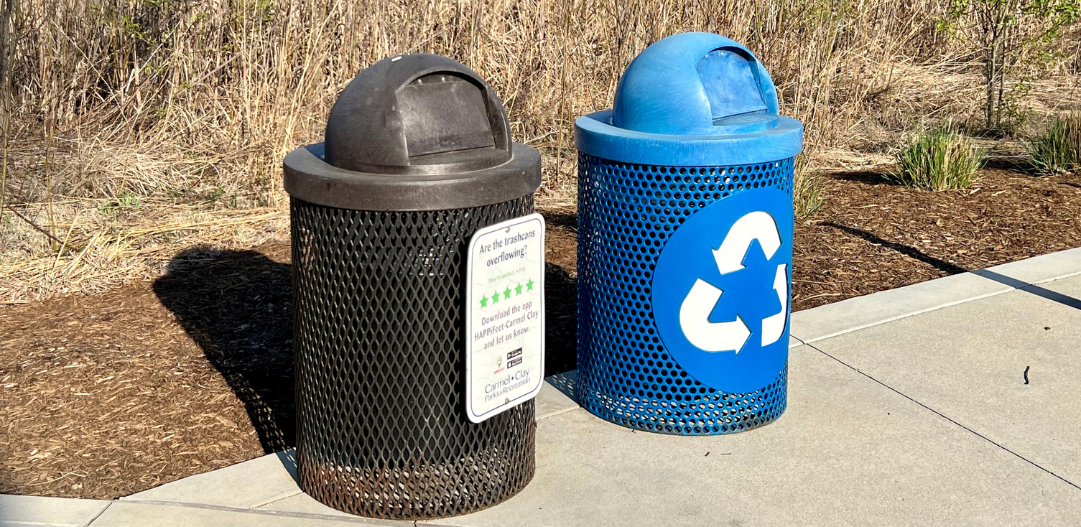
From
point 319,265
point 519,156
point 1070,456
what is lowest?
point 1070,456

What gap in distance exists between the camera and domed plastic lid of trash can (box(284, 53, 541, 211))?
10.7 feet

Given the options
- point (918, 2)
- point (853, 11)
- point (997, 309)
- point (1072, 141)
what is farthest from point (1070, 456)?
point (918, 2)

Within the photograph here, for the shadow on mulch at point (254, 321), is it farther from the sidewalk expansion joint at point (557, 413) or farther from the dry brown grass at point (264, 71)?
the dry brown grass at point (264, 71)

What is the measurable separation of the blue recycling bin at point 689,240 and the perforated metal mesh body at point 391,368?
1.93 ft

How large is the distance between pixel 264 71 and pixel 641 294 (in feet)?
14.8

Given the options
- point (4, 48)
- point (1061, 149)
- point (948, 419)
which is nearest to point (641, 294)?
point (948, 419)

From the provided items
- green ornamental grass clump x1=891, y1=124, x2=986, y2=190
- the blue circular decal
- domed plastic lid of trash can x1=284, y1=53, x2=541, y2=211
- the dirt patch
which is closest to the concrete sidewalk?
the blue circular decal

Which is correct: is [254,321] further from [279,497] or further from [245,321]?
[279,497]

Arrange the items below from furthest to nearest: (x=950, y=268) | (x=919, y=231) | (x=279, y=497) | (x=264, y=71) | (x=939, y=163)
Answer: (x=939, y=163) < (x=264, y=71) < (x=919, y=231) < (x=950, y=268) < (x=279, y=497)

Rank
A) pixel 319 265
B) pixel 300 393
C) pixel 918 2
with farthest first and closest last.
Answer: pixel 918 2, pixel 300 393, pixel 319 265

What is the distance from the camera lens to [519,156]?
3615 mm

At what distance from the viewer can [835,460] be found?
13.1 ft

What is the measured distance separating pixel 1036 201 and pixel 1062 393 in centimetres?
358

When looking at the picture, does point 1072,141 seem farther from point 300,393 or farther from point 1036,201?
point 300,393
